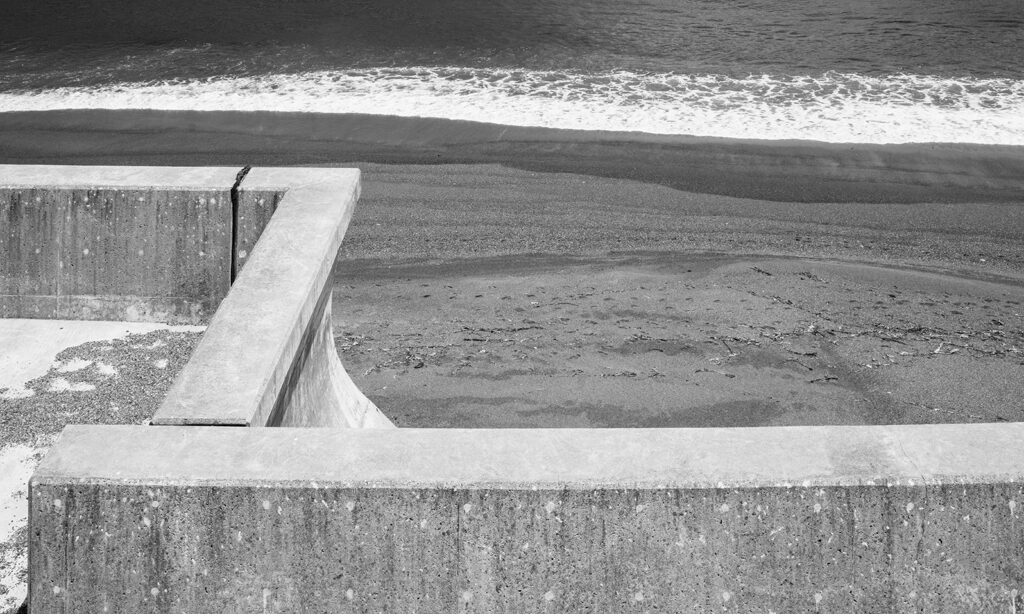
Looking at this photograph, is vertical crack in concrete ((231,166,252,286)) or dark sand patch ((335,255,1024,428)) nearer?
vertical crack in concrete ((231,166,252,286))

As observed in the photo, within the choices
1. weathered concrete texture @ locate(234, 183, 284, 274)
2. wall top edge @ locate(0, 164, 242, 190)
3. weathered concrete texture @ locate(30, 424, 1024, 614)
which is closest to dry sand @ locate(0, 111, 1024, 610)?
weathered concrete texture @ locate(234, 183, 284, 274)

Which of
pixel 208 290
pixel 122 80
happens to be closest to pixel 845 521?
pixel 208 290

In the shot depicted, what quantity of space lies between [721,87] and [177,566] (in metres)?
11.8

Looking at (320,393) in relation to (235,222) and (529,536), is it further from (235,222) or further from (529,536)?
(529,536)

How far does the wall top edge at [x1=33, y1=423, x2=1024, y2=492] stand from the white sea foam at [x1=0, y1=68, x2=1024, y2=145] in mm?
9157

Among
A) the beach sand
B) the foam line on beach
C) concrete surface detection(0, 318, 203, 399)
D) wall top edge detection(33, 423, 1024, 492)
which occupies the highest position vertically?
wall top edge detection(33, 423, 1024, 492)

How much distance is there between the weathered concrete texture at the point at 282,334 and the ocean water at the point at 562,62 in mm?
7542

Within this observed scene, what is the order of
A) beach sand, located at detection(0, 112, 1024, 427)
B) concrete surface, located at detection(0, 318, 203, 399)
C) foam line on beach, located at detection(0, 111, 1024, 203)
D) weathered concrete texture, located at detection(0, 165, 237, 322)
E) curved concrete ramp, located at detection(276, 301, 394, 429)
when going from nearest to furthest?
curved concrete ramp, located at detection(276, 301, 394, 429) < concrete surface, located at detection(0, 318, 203, 399) < weathered concrete texture, located at detection(0, 165, 237, 322) < beach sand, located at detection(0, 112, 1024, 427) < foam line on beach, located at detection(0, 111, 1024, 203)

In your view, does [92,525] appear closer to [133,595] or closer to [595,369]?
[133,595]

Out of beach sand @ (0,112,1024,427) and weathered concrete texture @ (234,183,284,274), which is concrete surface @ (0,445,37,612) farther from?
beach sand @ (0,112,1024,427)

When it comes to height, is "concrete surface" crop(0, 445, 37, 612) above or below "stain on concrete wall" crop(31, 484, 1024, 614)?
below

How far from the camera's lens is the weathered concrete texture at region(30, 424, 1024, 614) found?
2.32m

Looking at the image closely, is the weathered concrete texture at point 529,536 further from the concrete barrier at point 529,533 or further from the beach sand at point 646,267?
the beach sand at point 646,267

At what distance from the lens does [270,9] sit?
56.9 ft
